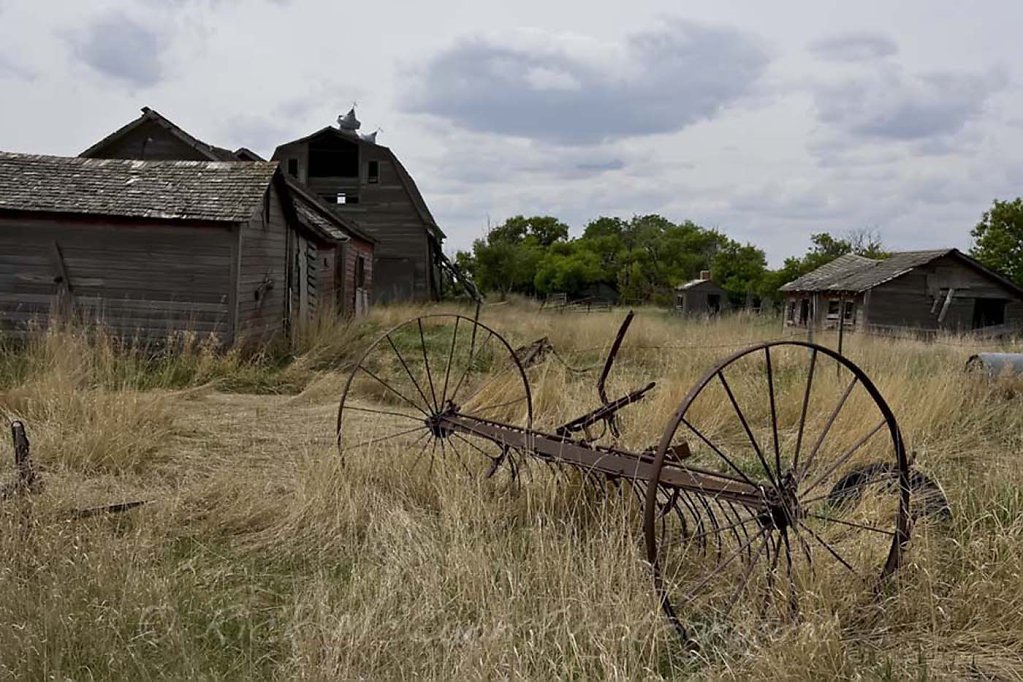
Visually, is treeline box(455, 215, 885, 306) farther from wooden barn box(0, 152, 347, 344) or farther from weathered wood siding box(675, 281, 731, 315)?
wooden barn box(0, 152, 347, 344)

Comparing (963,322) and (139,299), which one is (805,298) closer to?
(963,322)

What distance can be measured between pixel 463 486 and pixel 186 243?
9.38 metres

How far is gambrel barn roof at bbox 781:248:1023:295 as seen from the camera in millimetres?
25453

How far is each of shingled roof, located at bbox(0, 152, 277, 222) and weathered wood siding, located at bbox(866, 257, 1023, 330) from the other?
61.4ft

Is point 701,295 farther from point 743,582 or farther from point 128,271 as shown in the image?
point 743,582

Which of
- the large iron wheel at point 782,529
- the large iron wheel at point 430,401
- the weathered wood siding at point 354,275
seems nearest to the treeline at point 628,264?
the weathered wood siding at point 354,275

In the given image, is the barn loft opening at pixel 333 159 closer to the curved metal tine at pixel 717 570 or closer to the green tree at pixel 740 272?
the green tree at pixel 740 272

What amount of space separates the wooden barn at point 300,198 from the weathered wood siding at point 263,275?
2.78 meters

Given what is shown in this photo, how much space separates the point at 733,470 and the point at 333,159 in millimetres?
27571

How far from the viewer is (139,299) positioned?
514 inches

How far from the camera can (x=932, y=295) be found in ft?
85.1

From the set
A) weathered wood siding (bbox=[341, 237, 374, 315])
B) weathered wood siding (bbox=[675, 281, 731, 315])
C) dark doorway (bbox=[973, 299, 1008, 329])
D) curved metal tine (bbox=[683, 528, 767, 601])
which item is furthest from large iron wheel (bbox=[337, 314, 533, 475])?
weathered wood siding (bbox=[675, 281, 731, 315])

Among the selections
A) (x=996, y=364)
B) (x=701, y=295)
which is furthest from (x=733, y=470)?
(x=701, y=295)

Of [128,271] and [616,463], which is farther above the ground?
[128,271]
